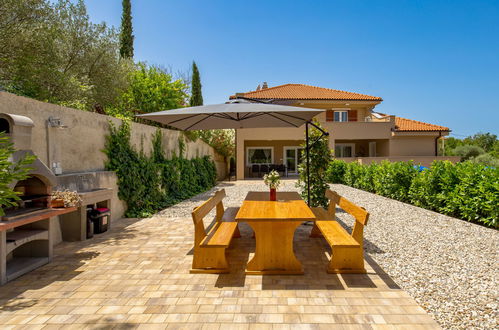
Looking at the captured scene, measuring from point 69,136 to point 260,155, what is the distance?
16.8m

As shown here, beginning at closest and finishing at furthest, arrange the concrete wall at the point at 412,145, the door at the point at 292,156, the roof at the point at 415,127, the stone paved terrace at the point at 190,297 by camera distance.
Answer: the stone paved terrace at the point at 190,297, the concrete wall at the point at 412,145, the roof at the point at 415,127, the door at the point at 292,156

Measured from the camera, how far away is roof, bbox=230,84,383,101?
21.2 metres

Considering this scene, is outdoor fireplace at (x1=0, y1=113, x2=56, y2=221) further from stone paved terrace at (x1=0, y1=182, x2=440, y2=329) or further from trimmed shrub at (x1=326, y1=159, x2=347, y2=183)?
trimmed shrub at (x1=326, y1=159, x2=347, y2=183)

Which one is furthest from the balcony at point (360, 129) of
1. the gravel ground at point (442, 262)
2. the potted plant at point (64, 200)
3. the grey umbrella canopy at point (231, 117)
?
the potted plant at point (64, 200)

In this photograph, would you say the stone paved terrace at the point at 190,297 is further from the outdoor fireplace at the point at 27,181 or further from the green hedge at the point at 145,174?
the green hedge at the point at 145,174

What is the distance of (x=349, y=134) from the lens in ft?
63.8

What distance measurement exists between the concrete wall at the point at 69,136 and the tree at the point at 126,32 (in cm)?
1650

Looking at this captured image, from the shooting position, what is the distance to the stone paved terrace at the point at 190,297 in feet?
8.25

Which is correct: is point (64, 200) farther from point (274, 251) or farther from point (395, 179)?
point (395, 179)

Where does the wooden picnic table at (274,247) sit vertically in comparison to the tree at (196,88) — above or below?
below

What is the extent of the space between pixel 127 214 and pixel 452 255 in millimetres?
6842

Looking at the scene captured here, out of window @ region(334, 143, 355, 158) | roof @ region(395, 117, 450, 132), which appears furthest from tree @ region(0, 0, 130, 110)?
roof @ region(395, 117, 450, 132)

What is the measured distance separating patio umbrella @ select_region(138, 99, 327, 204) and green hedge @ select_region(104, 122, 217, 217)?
1.96 meters

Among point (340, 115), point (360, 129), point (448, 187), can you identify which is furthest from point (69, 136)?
point (340, 115)
